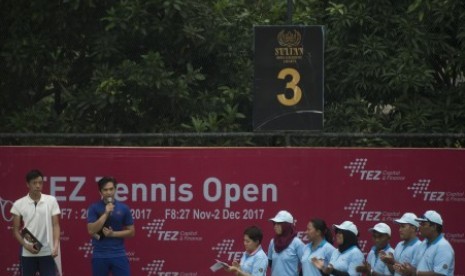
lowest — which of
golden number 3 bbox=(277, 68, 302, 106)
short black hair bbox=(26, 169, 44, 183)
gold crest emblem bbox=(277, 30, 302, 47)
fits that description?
short black hair bbox=(26, 169, 44, 183)

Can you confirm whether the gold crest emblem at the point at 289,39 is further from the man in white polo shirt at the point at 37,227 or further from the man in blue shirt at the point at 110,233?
the man in white polo shirt at the point at 37,227

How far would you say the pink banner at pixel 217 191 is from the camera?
1352 centimetres

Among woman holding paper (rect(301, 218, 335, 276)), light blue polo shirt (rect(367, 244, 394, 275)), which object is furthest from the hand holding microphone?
light blue polo shirt (rect(367, 244, 394, 275))

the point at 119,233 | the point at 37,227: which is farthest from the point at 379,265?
the point at 37,227

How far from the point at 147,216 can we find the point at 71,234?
0.99 m

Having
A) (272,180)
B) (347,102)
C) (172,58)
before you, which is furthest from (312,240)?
(172,58)

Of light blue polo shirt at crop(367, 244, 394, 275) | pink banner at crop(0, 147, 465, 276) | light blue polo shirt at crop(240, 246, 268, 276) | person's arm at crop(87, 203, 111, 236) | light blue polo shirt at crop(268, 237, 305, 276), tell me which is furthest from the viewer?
pink banner at crop(0, 147, 465, 276)

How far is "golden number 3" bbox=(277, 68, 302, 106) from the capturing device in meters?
13.4

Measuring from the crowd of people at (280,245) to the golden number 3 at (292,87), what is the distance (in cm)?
211

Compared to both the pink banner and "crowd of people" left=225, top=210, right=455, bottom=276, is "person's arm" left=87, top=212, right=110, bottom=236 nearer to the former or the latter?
the pink banner

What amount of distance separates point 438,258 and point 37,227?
186 inches

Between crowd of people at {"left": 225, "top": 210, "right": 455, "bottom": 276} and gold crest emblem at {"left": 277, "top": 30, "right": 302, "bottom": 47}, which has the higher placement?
gold crest emblem at {"left": 277, "top": 30, "right": 302, "bottom": 47}

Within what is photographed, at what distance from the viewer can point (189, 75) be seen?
1434 centimetres

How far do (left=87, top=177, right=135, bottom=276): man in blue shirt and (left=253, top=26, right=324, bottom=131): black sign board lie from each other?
214cm
